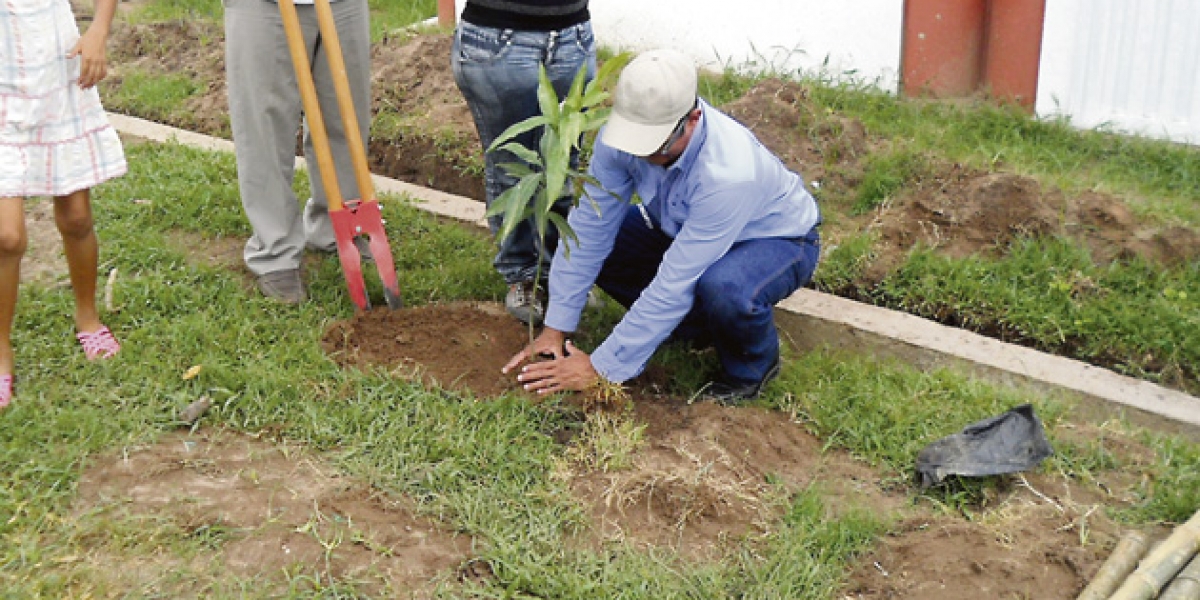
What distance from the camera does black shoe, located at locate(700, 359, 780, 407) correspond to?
12.9ft

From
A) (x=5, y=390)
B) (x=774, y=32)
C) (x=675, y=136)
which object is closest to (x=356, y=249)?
(x=5, y=390)

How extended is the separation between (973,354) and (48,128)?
2911 millimetres

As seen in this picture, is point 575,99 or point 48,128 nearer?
point 575,99

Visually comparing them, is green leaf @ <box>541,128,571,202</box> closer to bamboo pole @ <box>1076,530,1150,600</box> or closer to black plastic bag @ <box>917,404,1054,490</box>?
black plastic bag @ <box>917,404,1054,490</box>

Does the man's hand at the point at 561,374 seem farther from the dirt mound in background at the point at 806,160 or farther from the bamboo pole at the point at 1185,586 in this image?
the bamboo pole at the point at 1185,586

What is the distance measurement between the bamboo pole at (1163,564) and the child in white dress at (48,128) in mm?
3037

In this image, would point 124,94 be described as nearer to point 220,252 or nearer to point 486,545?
point 220,252

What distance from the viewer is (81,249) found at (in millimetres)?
3936

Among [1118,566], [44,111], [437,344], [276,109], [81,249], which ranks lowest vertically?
[1118,566]

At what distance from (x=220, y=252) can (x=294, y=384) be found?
1.15m

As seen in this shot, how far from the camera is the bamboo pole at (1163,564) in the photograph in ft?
9.84

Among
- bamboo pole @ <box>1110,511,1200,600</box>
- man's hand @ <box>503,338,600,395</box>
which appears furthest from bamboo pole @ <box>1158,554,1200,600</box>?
man's hand @ <box>503,338,600,395</box>

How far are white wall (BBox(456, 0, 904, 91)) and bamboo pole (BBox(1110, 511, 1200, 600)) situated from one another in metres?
3.21

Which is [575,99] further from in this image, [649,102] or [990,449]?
[990,449]
